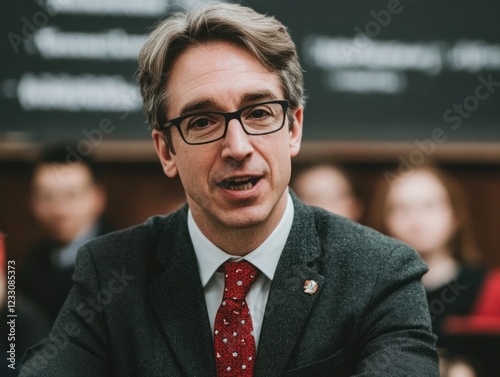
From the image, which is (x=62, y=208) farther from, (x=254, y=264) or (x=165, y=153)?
(x=254, y=264)

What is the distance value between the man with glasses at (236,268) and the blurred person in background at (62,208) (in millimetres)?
1268

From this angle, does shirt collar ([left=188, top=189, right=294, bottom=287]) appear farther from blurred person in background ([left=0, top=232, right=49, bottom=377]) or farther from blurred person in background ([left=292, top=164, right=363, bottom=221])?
blurred person in background ([left=292, top=164, right=363, bottom=221])

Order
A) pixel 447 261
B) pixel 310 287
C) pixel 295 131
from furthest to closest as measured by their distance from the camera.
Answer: pixel 447 261
pixel 295 131
pixel 310 287

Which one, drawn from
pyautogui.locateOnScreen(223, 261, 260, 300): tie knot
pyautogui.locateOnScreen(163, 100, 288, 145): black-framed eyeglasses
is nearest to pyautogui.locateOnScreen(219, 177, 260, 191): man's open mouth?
pyautogui.locateOnScreen(163, 100, 288, 145): black-framed eyeglasses

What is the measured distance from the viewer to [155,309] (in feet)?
5.80

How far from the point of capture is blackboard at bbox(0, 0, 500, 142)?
126 inches

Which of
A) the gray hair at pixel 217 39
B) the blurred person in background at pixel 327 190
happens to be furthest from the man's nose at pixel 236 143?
the blurred person in background at pixel 327 190

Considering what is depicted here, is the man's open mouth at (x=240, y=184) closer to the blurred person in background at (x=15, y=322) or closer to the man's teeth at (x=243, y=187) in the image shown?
the man's teeth at (x=243, y=187)

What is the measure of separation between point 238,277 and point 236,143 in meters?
0.33

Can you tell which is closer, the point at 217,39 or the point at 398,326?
the point at 398,326

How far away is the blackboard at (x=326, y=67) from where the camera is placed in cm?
321

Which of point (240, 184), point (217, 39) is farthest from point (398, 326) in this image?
point (217, 39)

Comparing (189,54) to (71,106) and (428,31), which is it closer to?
(71,106)

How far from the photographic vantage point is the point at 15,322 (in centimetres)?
252
